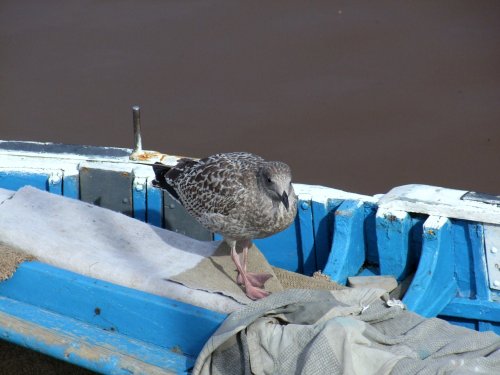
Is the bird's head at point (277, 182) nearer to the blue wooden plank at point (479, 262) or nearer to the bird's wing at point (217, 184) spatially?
the bird's wing at point (217, 184)

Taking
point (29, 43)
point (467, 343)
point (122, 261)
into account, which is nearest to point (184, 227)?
point (122, 261)

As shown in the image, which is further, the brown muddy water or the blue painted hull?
the brown muddy water

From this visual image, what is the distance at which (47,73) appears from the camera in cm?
983

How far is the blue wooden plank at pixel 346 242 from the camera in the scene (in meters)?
4.15

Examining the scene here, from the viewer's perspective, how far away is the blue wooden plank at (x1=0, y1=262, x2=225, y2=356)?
3.47m

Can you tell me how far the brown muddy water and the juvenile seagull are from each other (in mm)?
3645

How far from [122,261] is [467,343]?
146cm

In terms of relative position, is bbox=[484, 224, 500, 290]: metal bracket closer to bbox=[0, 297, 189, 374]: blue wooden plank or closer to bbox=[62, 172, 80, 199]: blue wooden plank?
bbox=[0, 297, 189, 374]: blue wooden plank

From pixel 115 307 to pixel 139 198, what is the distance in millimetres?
1213

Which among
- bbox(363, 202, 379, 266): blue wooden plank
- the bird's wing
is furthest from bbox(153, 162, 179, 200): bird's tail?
bbox(363, 202, 379, 266): blue wooden plank

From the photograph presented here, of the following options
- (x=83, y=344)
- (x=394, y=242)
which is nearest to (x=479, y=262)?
(x=394, y=242)

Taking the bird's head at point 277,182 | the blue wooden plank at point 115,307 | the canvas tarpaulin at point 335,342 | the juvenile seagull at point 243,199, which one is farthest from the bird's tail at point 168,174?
the canvas tarpaulin at point 335,342

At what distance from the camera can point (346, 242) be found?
4227 mm

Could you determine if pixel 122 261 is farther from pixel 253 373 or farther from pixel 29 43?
pixel 29 43
